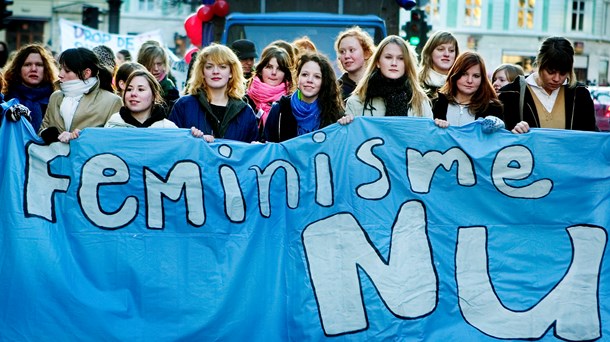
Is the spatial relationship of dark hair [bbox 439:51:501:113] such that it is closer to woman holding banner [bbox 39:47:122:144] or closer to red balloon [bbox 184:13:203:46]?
woman holding banner [bbox 39:47:122:144]

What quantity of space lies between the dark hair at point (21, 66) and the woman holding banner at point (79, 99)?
0.91m

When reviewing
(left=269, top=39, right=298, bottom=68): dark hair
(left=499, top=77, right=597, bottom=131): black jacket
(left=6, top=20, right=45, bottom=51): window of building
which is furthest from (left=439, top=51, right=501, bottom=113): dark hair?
(left=6, top=20, right=45, bottom=51): window of building

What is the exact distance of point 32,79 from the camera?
750cm

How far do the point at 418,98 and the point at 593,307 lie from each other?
1.62m

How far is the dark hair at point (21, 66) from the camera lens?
24.6 feet

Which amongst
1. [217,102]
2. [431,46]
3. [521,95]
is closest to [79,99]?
[217,102]

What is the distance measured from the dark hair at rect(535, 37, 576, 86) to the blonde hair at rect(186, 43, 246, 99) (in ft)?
6.17

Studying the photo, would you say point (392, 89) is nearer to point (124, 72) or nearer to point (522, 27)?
point (124, 72)

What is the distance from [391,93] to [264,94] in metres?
1.66

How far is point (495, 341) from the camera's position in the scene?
5.72 metres

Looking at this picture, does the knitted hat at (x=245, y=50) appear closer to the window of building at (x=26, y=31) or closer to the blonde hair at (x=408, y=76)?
the blonde hair at (x=408, y=76)

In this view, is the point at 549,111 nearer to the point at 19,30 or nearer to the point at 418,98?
the point at 418,98

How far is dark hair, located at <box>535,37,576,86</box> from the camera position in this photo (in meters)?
6.50

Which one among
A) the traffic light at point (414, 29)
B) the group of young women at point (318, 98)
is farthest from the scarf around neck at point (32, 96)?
the traffic light at point (414, 29)
